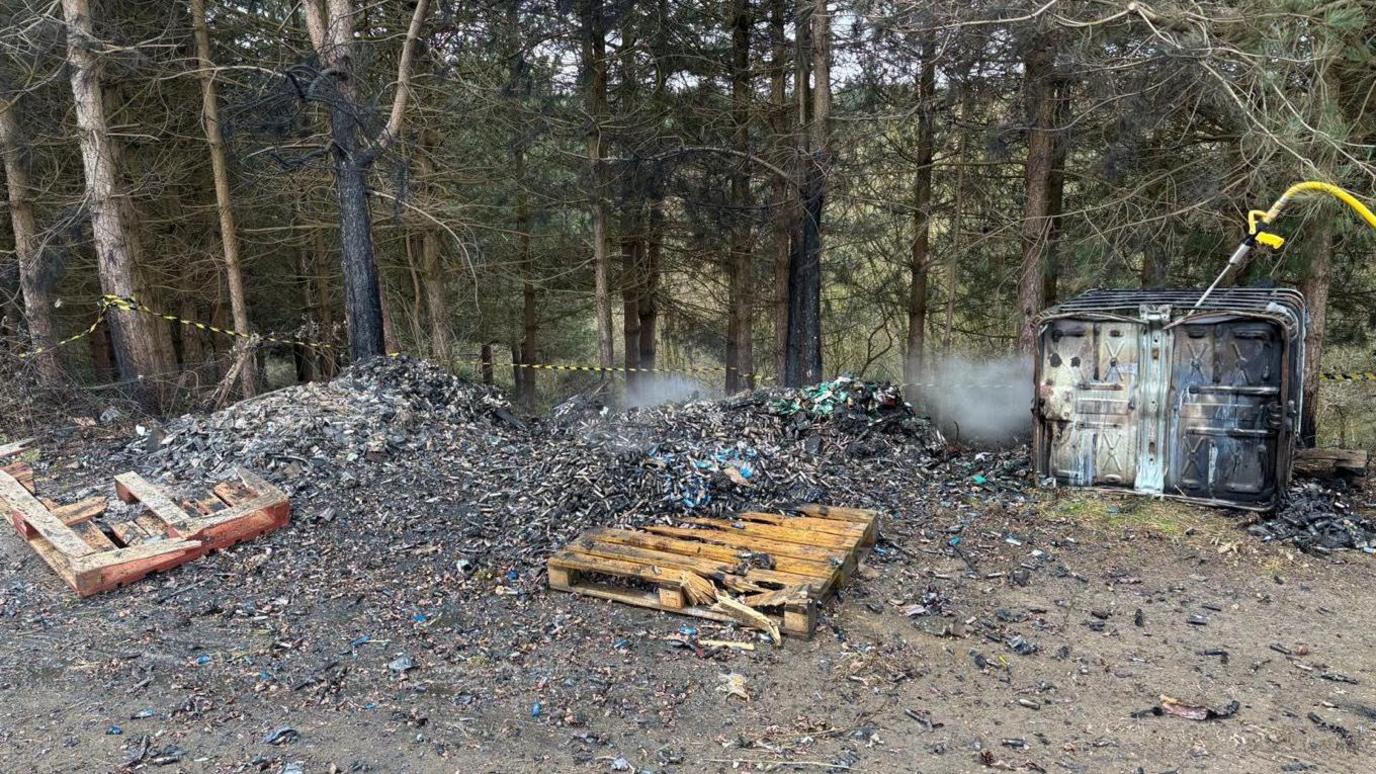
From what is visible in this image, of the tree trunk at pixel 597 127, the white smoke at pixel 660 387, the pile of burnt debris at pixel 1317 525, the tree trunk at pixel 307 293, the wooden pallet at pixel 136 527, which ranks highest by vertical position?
the tree trunk at pixel 597 127

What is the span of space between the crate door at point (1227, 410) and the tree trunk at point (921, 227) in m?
4.73

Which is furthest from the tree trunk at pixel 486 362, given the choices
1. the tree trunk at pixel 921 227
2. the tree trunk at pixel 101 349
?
the tree trunk at pixel 921 227

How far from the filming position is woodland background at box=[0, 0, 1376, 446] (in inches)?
291

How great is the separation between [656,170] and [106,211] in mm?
7146

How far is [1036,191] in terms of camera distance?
31.2 feet

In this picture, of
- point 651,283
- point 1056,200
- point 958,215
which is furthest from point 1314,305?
point 651,283

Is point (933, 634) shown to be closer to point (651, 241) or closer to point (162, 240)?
point (651, 241)

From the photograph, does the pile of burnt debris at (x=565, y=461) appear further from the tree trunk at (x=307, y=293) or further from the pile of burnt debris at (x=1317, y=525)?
the tree trunk at (x=307, y=293)

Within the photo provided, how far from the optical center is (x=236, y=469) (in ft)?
21.3

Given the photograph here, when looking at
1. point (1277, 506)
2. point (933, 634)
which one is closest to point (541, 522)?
point (933, 634)

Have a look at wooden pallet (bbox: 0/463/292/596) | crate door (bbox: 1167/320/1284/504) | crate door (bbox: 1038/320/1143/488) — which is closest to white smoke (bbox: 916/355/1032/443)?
crate door (bbox: 1038/320/1143/488)

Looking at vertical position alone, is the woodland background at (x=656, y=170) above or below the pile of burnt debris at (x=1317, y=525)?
above

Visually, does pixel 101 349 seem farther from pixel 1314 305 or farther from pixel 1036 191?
pixel 1314 305

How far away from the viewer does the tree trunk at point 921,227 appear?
37.8 ft
